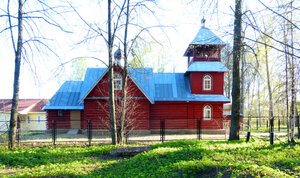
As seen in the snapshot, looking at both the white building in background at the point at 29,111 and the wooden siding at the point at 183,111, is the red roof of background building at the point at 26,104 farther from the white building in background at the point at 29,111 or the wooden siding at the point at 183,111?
the wooden siding at the point at 183,111

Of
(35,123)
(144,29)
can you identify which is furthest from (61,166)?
(35,123)

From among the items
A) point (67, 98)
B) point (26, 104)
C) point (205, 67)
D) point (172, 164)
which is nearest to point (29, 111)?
point (26, 104)

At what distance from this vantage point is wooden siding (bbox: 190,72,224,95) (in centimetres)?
2030

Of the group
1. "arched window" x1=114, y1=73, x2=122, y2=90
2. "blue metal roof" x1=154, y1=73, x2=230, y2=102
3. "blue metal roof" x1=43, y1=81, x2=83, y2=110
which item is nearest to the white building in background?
"blue metal roof" x1=43, y1=81, x2=83, y2=110

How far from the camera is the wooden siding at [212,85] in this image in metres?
20.3

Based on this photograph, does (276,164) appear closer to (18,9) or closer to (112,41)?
(112,41)

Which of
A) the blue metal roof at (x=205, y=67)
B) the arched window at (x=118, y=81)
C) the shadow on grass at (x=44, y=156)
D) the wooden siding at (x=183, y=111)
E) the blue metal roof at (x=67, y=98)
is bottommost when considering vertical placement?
the shadow on grass at (x=44, y=156)

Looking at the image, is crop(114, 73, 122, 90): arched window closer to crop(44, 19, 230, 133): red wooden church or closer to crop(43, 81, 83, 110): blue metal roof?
crop(44, 19, 230, 133): red wooden church

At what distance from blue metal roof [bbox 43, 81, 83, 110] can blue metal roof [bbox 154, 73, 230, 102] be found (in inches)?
289

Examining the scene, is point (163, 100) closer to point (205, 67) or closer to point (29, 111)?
point (205, 67)

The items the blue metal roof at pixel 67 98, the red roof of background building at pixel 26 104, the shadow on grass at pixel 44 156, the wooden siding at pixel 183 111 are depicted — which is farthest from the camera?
the red roof of background building at pixel 26 104

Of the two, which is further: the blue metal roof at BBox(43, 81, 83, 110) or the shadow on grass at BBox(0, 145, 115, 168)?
the blue metal roof at BBox(43, 81, 83, 110)

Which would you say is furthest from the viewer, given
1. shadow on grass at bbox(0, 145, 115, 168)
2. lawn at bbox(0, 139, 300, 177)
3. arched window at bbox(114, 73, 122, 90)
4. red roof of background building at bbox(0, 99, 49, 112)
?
red roof of background building at bbox(0, 99, 49, 112)

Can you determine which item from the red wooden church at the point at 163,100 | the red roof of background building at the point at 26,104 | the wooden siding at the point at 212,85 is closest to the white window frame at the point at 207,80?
the red wooden church at the point at 163,100
